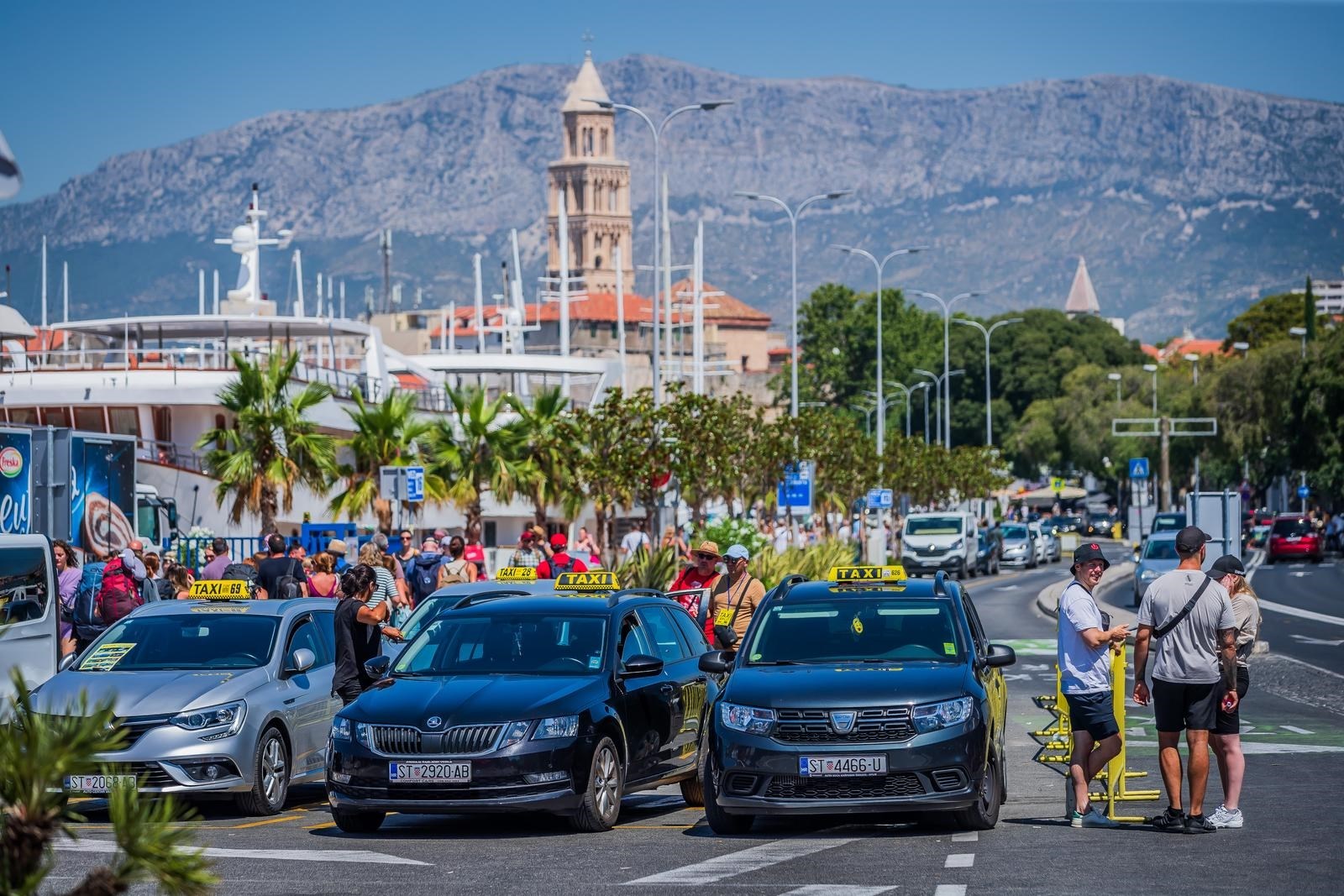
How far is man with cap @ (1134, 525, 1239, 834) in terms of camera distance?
38.3 feet

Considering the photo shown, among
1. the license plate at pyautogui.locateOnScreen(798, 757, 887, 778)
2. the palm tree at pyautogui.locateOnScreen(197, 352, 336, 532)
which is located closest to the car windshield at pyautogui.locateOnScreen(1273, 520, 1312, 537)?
the palm tree at pyautogui.locateOnScreen(197, 352, 336, 532)

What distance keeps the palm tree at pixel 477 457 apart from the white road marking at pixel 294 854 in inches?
1322

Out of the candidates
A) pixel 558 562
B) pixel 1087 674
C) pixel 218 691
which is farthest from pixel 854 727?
pixel 558 562

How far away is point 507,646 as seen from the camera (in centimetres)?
1355

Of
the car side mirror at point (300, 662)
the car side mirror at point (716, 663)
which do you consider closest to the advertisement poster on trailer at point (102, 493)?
the car side mirror at point (300, 662)

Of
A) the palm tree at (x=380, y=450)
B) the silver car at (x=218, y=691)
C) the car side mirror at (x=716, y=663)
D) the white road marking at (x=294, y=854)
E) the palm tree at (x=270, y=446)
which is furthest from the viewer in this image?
the palm tree at (x=380, y=450)

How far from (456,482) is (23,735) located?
4139 cm

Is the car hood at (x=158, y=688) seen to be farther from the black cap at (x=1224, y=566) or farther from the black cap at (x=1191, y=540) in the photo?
the black cap at (x=1224, y=566)

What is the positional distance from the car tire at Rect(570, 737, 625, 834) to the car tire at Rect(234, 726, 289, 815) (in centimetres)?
250

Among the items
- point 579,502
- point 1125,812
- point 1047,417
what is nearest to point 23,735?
point 1125,812

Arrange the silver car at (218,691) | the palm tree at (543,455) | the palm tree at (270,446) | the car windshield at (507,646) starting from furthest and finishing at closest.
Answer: the palm tree at (543,455) → the palm tree at (270,446) → the silver car at (218,691) → the car windshield at (507,646)

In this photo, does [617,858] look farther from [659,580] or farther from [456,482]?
[456,482]

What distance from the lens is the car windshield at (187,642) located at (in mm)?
14797

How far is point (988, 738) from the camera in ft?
39.7
